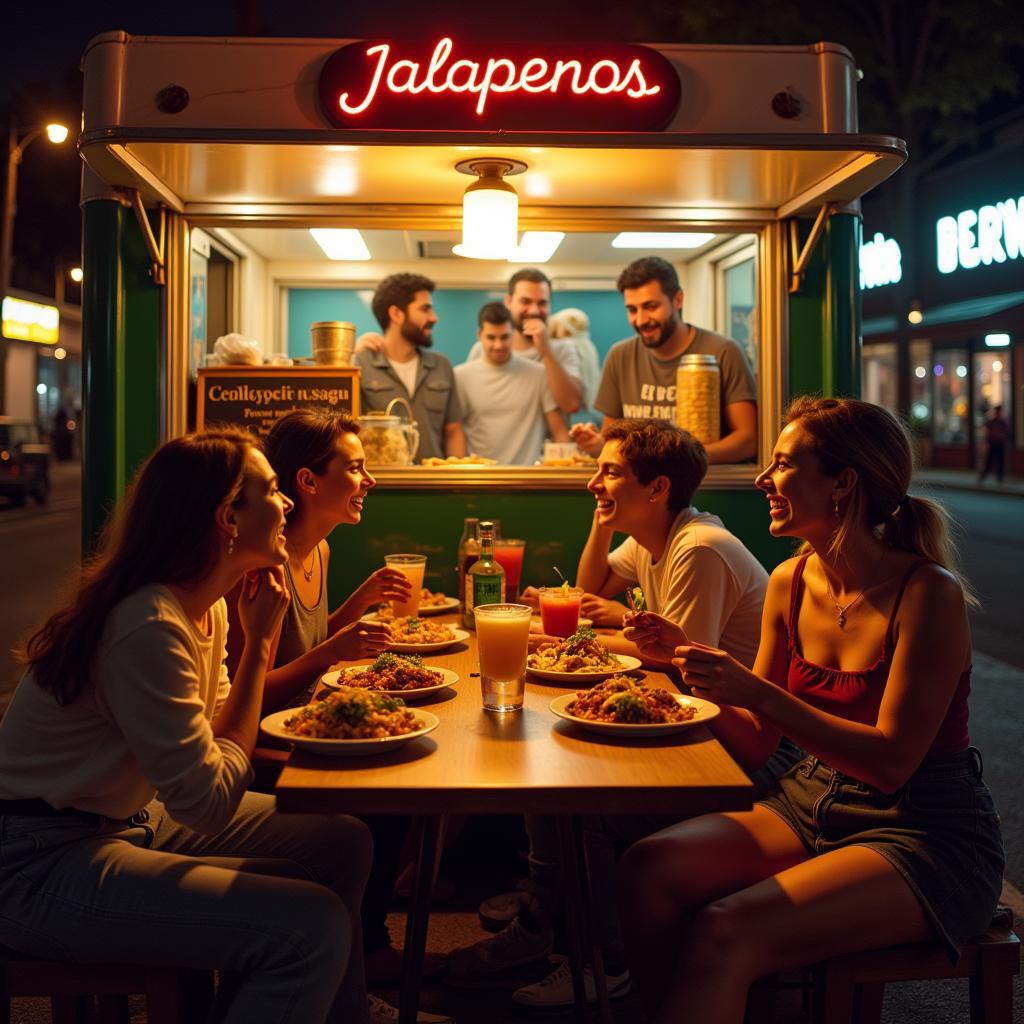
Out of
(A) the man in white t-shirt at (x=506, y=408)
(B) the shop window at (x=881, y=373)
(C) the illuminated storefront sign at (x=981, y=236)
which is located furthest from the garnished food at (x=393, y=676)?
(B) the shop window at (x=881, y=373)

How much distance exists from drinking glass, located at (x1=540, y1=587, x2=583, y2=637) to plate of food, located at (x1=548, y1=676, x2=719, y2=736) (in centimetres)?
75

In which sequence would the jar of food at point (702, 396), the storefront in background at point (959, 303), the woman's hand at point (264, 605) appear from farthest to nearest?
1. the storefront in background at point (959, 303)
2. the jar of food at point (702, 396)
3. the woman's hand at point (264, 605)

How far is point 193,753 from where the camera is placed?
1988 millimetres

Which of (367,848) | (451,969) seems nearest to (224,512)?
(367,848)

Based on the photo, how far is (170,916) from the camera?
1989mm

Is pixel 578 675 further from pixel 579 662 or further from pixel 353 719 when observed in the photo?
pixel 353 719

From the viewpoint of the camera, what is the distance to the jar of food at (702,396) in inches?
188

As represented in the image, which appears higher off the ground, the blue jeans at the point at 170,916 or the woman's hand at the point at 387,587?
the woman's hand at the point at 387,587

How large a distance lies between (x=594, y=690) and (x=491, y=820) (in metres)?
1.92

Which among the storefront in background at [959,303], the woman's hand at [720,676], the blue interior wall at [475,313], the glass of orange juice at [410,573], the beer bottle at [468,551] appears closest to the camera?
the woman's hand at [720,676]

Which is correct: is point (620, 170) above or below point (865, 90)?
below

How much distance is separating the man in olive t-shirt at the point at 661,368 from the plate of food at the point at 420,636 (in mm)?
1557

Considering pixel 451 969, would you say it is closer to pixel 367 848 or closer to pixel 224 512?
pixel 367 848

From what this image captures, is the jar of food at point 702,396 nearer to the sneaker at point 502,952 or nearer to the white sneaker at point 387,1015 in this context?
the sneaker at point 502,952
